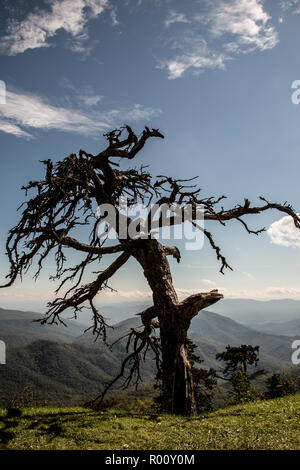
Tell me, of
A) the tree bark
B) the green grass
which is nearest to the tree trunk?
the tree bark

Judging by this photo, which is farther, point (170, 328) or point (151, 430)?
point (170, 328)

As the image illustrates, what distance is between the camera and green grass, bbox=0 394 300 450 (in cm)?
664

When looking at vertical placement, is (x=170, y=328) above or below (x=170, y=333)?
above

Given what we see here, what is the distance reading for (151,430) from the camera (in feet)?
26.3

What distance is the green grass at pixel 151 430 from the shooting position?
21.8ft

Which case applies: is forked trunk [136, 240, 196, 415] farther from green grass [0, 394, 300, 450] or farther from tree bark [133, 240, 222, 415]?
green grass [0, 394, 300, 450]

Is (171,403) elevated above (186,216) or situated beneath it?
situated beneath

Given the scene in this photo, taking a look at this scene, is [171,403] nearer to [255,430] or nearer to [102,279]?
[255,430]

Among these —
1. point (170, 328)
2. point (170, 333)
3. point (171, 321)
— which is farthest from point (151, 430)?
point (171, 321)

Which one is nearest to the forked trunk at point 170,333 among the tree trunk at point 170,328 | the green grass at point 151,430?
the tree trunk at point 170,328

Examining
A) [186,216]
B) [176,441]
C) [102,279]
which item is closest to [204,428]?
[176,441]

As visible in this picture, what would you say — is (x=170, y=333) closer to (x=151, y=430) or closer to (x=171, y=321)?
(x=171, y=321)
